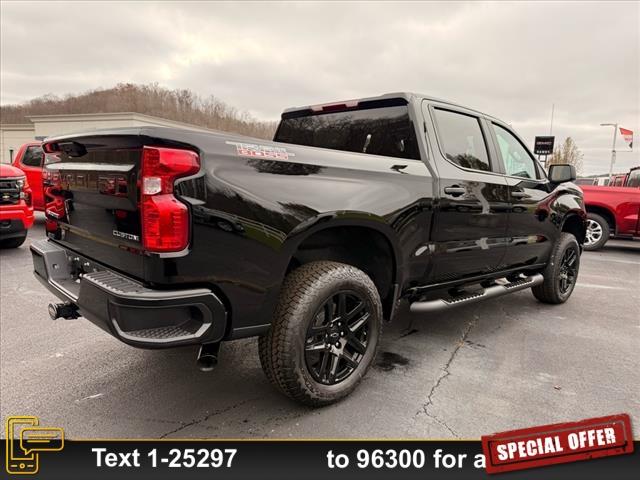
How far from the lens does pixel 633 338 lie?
4129 millimetres

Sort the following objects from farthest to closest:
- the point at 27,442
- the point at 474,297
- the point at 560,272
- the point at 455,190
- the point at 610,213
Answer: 1. the point at 610,213
2. the point at 560,272
3. the point at 474,297
4. the point at 455,190
5. the point at 27,442

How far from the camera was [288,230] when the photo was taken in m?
2.35

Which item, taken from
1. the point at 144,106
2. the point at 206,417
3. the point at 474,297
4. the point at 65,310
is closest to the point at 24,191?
the point at 65,310

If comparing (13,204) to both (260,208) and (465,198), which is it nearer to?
(260,208)

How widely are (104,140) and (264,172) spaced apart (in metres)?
0.82

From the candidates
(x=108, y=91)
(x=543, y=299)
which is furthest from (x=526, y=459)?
(x=108, y=91)

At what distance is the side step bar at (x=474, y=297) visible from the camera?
10.8 ft

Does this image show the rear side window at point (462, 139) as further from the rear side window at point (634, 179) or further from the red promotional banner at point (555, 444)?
the rear side window at point (634, 179)

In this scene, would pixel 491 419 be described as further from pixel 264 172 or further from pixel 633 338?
pixel 633 338

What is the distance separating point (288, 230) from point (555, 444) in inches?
73.7

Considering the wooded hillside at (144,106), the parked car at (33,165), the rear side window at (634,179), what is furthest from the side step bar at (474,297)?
the wooded hillside at (144,106)

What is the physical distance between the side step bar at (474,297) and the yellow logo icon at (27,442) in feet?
7.77

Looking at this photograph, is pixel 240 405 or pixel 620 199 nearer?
pixel 240 405

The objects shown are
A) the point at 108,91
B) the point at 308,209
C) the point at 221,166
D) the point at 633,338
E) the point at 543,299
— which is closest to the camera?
the point at 221,166
